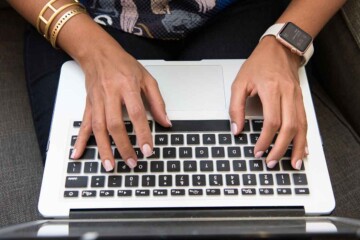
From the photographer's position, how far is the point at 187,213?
57cm

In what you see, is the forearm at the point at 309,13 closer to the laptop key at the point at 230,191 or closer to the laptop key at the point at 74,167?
the laptop key at the point at 230,191

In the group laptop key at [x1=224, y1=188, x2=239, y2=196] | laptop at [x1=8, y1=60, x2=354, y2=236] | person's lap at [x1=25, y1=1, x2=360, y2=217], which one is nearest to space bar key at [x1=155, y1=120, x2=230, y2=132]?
laptop at [x1=8, y1=60, x2=354, y2=236]

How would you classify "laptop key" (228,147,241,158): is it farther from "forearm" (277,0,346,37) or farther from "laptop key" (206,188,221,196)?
"forearm" (277,0,346,37)

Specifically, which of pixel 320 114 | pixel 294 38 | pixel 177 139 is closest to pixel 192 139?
pixel 177 139

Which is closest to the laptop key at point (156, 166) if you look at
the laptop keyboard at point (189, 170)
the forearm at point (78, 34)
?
the laptop keyboard at point (189, 170)

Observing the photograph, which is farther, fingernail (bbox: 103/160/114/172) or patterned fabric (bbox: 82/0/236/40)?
patterned fabric (bbox: 82/0/236/40)

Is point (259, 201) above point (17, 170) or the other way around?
above

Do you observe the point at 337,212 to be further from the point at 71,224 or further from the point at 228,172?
the point at 71,224

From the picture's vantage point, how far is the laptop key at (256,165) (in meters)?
0.61

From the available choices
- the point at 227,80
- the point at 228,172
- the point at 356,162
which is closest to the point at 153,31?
the point at 227,80

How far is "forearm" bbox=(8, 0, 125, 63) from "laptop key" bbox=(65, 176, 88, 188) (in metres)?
0.21

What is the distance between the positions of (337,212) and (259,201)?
0.82 ft

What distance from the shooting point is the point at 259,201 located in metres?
0.58

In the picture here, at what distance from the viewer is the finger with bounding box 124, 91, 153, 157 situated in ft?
1.93
